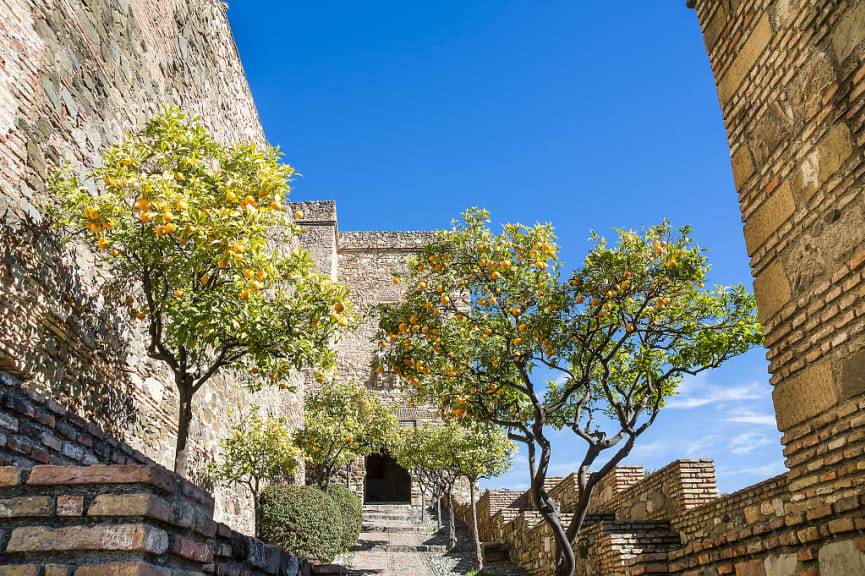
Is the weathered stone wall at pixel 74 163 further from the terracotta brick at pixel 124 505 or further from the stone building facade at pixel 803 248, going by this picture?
the stone building facade at pixel 803 248

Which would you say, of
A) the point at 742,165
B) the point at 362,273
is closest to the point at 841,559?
the point at 742,165

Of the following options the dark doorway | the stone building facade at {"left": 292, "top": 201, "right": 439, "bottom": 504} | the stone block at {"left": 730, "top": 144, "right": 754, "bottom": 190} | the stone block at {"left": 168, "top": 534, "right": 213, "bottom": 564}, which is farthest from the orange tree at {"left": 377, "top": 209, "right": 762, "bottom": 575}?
the dark doorway

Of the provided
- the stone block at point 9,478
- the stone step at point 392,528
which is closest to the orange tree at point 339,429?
the stone step at point 392,528

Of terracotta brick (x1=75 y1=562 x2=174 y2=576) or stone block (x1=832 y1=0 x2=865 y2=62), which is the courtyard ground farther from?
stone block (x1=832 y1=0 x2=865 y2=62)

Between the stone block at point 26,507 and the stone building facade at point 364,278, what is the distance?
20.9 metres

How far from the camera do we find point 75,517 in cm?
201

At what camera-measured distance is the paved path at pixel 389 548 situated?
459 inches

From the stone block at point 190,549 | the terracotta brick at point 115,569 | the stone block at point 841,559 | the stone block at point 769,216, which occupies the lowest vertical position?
the stone block at point 841,559

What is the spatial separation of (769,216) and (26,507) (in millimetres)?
4161

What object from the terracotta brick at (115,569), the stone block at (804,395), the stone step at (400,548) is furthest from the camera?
the stone step at (400,548)

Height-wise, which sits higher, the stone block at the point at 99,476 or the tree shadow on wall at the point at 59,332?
the tree shadow on wall at the point at 59,332

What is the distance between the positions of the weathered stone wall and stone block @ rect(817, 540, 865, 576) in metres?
5.40

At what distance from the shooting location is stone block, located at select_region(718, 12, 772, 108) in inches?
165

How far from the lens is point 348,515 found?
12977 millimetres
